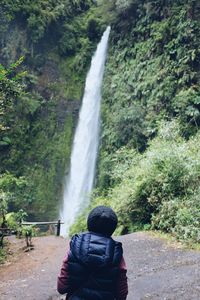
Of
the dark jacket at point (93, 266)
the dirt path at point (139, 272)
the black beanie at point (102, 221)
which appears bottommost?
the dirt path at point (139, 272)

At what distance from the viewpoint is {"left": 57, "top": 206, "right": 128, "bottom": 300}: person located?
274 cm

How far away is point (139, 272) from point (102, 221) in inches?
183

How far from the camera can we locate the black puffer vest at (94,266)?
2.73 metres

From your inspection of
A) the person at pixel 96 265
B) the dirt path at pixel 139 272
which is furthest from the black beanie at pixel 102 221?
the dirt path at pixel 139 272

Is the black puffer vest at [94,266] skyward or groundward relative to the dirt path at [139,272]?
skyward

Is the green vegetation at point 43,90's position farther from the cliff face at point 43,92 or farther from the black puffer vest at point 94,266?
the black puffer vest at point 94,266

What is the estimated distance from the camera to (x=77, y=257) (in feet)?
9.04

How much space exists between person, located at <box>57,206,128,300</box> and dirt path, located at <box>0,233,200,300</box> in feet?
10.6

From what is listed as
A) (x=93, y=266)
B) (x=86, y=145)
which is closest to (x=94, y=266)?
(x=93, y=266)

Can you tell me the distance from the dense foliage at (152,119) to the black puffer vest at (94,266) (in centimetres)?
606

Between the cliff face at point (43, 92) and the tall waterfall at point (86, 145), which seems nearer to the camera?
the tall waterfall at point (86, 145)

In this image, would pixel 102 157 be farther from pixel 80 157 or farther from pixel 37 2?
pixel 37 2

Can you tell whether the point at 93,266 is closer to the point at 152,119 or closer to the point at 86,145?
the point at 152,119

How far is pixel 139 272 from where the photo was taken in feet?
23.3
